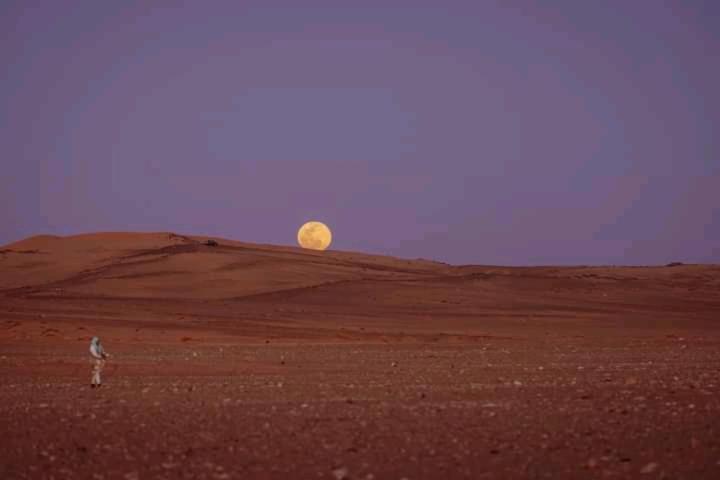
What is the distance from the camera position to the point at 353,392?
15.1 metres

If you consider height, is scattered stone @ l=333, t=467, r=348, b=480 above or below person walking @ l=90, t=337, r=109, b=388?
below

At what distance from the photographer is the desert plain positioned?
966 cm

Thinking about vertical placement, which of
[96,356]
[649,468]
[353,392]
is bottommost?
[353,392]

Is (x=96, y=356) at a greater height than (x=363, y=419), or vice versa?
(x=96, y=356)

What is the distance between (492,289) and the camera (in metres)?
59.3

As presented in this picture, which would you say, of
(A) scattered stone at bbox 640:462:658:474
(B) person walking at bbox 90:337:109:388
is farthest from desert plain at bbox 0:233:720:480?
(B) person walking at bbox 90:337:109:388

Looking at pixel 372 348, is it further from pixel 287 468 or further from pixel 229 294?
pixel 229 294

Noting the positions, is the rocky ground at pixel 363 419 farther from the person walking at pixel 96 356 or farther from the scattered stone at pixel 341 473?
the person walking at pixel 96 356

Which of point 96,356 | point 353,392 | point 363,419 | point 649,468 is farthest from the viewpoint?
point 96,356

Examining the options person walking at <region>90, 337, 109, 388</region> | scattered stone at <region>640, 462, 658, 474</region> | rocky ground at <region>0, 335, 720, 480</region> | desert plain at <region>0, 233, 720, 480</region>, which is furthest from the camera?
person walking at <region>90, 337, 109, 388</region>

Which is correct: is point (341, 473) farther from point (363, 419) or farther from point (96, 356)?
point (96, 356)

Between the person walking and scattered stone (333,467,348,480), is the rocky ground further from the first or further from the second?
the person walking

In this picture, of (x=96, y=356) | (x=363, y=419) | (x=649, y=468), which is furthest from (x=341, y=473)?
(x=96, y=356)

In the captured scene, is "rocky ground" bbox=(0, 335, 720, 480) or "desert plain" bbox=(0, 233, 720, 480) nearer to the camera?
"rocky ground" bbox=(0, 335, 720, 480)
